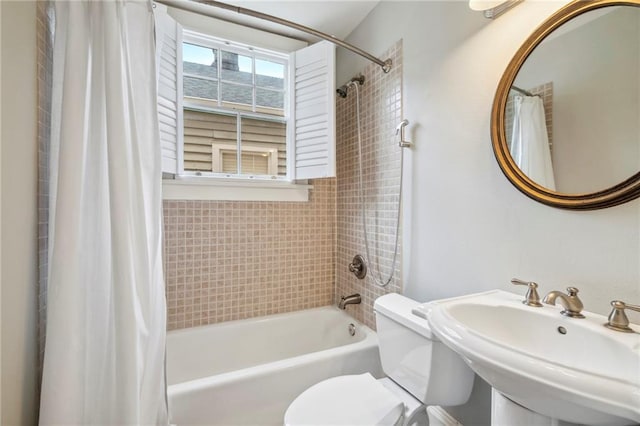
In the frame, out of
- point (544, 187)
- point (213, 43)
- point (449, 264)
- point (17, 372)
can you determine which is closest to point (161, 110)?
point (213, 43)

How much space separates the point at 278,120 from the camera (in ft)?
7.31

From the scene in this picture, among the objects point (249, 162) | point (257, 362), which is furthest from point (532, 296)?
point (249, 162)

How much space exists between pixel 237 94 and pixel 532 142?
1.90 m

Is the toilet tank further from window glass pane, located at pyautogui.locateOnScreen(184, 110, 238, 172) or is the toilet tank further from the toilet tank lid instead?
window glass pane, located at pyautogui.locateOnScreen(184, 110, 238, 172)

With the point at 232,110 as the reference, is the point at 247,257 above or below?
below

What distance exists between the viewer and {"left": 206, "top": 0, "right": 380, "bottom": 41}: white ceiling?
1843 mm

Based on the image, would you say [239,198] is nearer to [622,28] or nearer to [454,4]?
[454,4]

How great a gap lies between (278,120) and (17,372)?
193 centimetres

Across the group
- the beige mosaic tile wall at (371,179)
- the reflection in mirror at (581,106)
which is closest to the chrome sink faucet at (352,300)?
the beige mosaic tile wall at (371,179)

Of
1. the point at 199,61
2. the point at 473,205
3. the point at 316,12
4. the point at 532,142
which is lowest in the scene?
the point at 473,205

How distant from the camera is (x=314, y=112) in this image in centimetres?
206

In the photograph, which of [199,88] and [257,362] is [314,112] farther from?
[257,362]

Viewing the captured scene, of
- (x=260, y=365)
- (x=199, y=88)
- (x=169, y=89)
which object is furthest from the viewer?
(x=199, y=88)

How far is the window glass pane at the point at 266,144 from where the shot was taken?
7.13 ft
